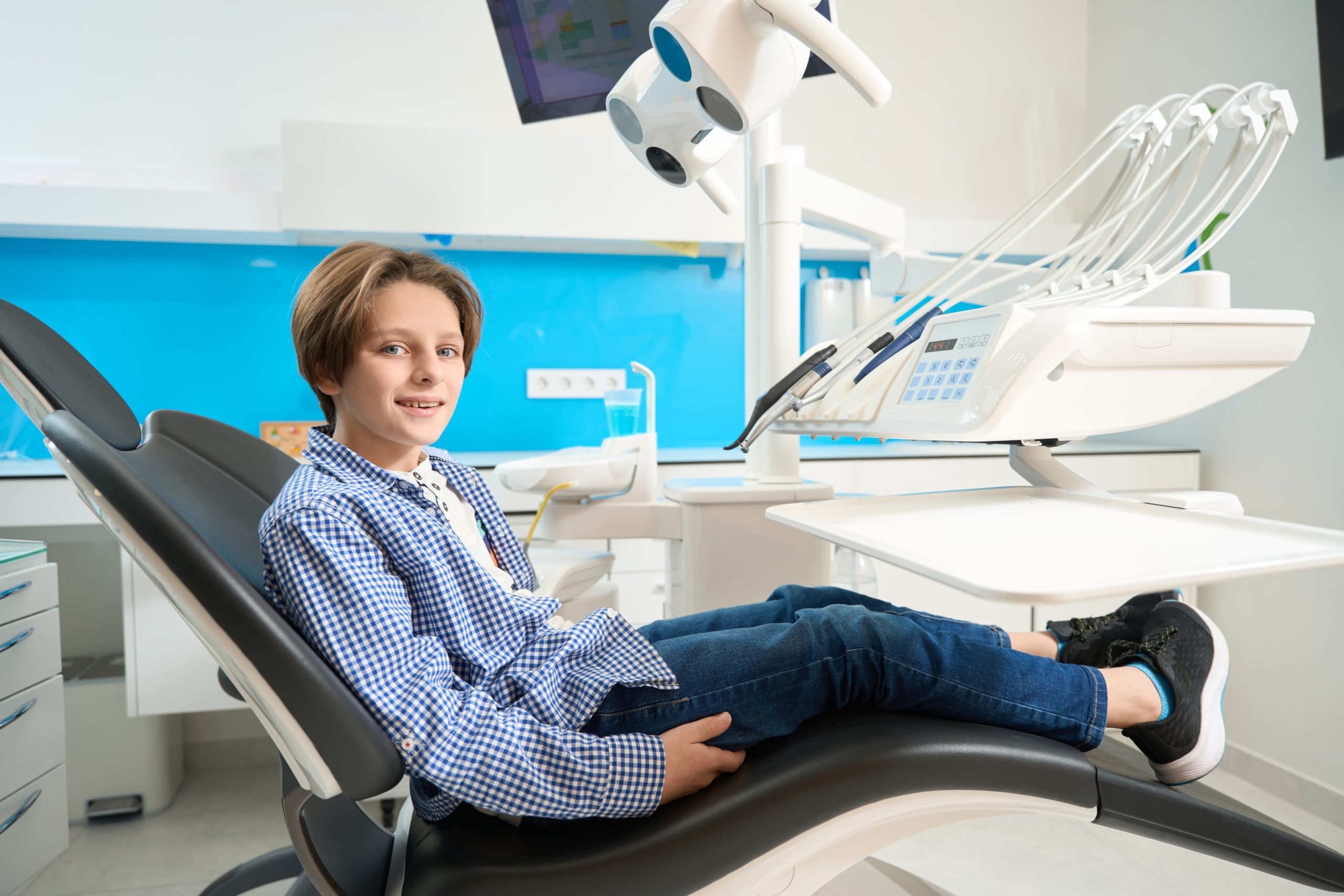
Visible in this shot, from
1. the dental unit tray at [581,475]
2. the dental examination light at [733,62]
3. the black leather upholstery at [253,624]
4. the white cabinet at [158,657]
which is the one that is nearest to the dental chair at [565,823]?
the black leather upholstery at [253,624]

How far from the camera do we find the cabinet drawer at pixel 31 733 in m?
1.47

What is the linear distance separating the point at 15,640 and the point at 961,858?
183 cm

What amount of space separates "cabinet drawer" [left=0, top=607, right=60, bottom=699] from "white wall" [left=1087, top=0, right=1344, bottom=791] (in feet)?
8.94

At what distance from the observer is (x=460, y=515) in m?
1.16

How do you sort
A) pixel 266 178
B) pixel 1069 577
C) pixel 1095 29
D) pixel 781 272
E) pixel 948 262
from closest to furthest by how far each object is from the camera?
pixel 1069 577 < pixel 948 262 < pixel 781 272 < pixel 266 178 < pixel 1095 29

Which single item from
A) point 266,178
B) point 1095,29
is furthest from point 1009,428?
point 1095,29

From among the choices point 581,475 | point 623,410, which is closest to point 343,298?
point 581,475

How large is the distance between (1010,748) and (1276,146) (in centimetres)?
81

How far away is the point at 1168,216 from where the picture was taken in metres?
1.14

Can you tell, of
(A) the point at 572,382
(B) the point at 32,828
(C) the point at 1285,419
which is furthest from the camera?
(A) the point at 572,382

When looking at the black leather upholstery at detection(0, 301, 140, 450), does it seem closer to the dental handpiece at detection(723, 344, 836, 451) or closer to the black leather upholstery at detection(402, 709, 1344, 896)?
the black leather upholstery at detection(402, 709, 1344, 896)

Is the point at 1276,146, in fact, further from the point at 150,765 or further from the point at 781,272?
the point at 150,765

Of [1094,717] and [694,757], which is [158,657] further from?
[1094,717]

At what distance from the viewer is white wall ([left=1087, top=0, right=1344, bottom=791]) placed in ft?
6.50
